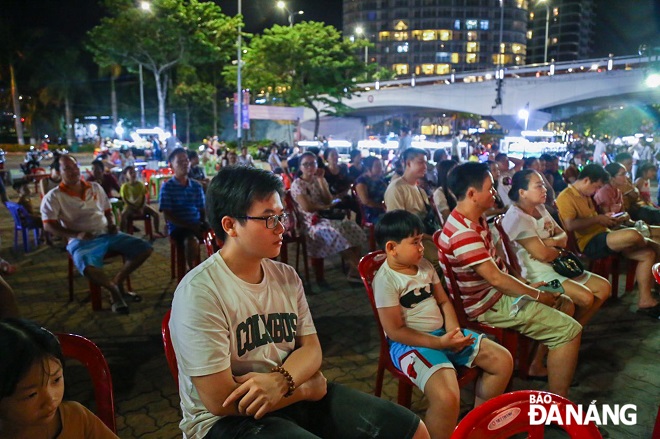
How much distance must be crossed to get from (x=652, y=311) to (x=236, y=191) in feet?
14.8

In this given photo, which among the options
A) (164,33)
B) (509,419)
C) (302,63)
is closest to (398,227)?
(509,419)

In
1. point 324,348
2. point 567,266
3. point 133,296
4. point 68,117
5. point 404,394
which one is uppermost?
point 68,117

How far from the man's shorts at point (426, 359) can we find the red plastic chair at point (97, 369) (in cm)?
138

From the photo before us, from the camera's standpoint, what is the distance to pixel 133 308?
4809 millimetres

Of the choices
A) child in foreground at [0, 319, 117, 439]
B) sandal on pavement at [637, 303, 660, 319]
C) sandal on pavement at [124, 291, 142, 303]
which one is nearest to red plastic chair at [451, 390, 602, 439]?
child in foreground at [0, 319, 117, 439]

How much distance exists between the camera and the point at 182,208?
5.39m

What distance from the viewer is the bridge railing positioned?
27516mm

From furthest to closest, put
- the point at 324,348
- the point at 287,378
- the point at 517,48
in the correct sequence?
the point at 517,48
the point at 324,348
the point at 287,378

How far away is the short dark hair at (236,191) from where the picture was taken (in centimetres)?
183

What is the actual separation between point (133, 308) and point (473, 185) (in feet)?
11.4

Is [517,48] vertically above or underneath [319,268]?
above

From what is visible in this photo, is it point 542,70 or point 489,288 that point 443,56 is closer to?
point 542,70

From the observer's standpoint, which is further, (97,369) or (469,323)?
(469,323)

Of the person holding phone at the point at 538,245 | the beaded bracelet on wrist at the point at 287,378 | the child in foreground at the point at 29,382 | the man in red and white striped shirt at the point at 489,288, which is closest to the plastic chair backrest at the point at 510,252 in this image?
the person holding phone at the point at 538,245
